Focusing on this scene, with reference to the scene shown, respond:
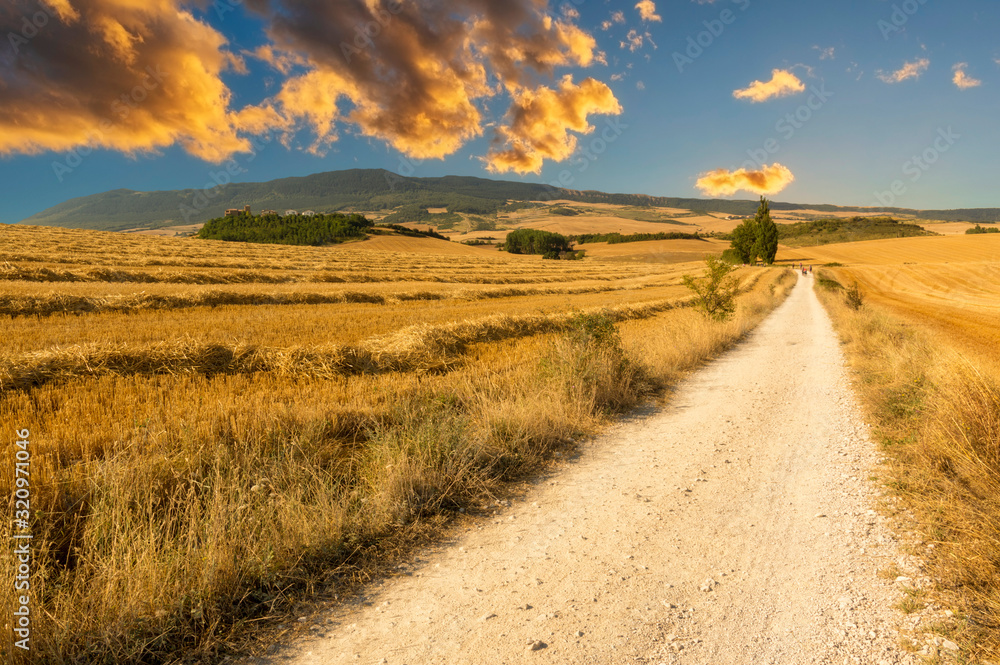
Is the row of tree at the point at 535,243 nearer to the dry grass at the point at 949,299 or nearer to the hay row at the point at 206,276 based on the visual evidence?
the dry grass at the point at 949,299

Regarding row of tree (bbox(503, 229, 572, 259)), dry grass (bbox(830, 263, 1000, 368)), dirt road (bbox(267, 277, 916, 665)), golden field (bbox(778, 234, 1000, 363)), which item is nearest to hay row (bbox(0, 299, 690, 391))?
dirt road (bbox(267, 277, 916, 665))

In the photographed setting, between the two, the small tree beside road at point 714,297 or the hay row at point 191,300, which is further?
the small tree beside road at point 714,297

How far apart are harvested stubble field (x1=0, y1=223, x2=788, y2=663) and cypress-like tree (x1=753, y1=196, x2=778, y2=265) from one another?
89399mm

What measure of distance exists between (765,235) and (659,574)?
330 feet

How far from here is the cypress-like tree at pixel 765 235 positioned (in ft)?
290

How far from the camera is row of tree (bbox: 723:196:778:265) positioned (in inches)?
3489

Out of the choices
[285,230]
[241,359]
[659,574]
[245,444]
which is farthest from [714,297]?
[285,230]

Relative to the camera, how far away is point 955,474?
16.5 ft

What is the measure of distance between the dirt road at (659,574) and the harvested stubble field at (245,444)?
638 millimetres

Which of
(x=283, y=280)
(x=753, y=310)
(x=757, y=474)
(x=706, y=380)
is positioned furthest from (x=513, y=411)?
(x=283, y=280)

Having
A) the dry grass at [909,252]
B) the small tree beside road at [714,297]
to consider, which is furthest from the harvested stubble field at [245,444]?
the dry grass at [909,252]

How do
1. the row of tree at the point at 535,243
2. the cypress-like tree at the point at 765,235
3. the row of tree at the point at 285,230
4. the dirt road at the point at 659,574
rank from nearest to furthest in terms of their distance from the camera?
the dirt road at the point at 659,574 < the cypress-like tree at the point at 765,235 < the row of tree at the point at 285,230 < the row of tree at the point at 535,243

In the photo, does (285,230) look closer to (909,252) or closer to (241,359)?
(241,359)

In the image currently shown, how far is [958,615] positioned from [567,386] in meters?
5.69
